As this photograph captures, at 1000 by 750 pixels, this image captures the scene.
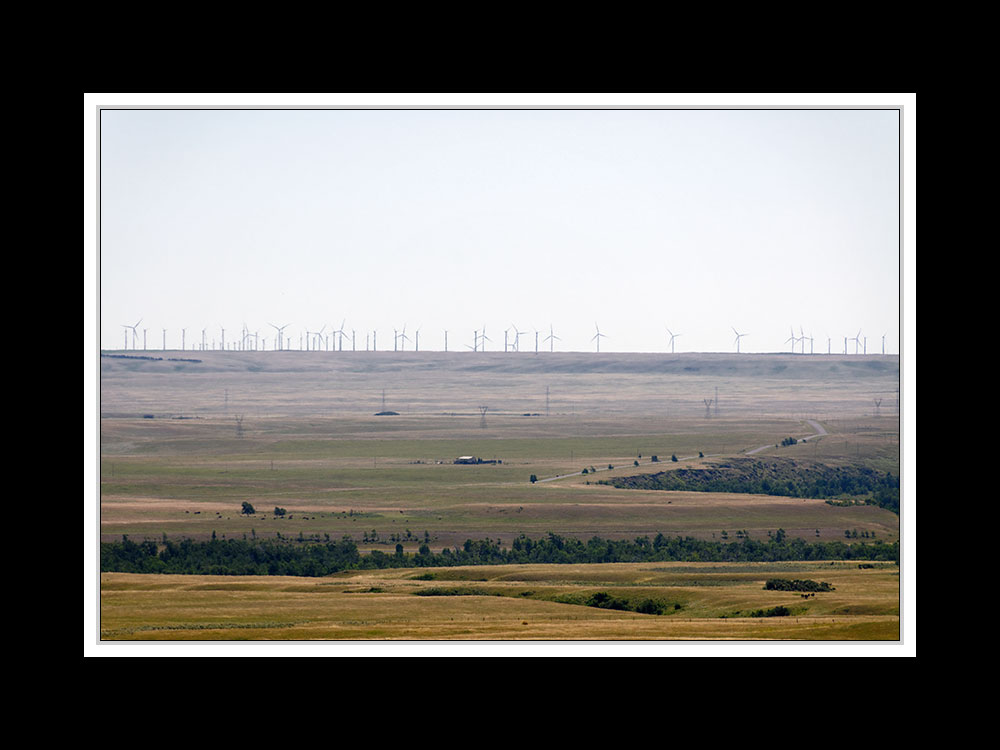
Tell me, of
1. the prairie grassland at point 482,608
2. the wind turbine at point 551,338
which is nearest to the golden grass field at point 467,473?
the prairie grassland at point 482,608

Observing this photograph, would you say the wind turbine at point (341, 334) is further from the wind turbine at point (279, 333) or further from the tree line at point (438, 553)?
the tree line at point (438, 553)

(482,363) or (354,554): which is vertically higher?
(482,363)

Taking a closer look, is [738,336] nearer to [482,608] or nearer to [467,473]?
[467,473]

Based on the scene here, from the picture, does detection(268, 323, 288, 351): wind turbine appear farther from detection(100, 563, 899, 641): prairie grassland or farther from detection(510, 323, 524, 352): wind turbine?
detection(100, 563, 899, 641): prairie grassland

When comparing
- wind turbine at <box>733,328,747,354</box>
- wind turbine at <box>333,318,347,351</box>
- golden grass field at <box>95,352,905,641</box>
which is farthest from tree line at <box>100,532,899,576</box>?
wind turbine at <box>333,318,347,351</box>

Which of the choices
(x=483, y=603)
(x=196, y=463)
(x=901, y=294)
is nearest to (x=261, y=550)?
(x=483, y=603)
